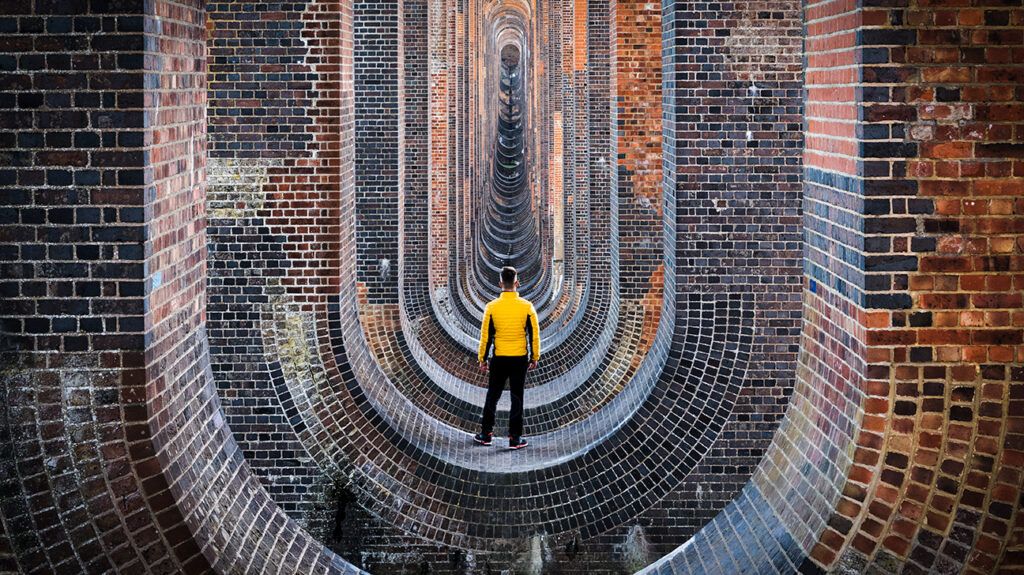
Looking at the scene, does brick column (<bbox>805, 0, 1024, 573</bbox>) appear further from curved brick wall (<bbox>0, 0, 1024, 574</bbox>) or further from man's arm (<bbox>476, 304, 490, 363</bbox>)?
man's arm (<bbox>476, 304, 490, 363</bbox>)

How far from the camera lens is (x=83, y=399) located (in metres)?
4.33

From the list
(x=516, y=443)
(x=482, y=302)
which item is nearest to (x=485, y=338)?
(x=516, y=443)

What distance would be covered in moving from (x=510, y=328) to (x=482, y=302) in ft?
40.7

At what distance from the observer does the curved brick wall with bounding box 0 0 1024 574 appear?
4.23m

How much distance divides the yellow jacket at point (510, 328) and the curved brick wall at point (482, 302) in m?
0.95

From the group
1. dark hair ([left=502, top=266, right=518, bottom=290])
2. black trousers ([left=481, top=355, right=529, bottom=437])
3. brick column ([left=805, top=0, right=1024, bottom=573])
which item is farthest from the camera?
black trousers ([left=481, top=355, right=529, bottom=437])

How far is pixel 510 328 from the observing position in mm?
10141

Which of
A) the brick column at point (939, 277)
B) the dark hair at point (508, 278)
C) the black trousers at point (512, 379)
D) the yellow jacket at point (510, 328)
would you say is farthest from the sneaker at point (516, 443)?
the brick column at point (939, 277)

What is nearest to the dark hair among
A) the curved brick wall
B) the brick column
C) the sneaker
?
the curved brick wall

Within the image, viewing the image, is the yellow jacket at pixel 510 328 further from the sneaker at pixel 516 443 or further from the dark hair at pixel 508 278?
the sneaker at pixel 516 443

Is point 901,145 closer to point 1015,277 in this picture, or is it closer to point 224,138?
point 1015,277

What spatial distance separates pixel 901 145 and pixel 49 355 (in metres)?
3.19

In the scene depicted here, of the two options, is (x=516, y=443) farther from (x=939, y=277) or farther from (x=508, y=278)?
(x=939, y=277)

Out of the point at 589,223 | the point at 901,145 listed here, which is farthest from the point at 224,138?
the point at 589,223
